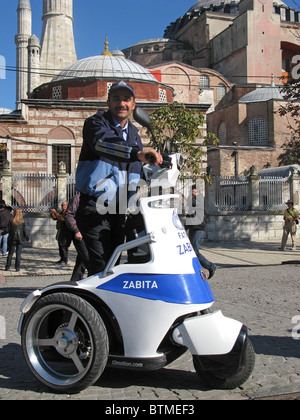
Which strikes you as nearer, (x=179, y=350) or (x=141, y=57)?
(x=179, y=350)

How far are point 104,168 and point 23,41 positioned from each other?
166ft

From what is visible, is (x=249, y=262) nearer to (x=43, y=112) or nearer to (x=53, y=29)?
(x=43, y=112)

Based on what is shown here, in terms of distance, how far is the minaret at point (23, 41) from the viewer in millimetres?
48281

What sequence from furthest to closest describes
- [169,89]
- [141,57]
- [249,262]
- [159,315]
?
1. [141,57]
2. [169,89]
3. [249,262]
4. [159,315]

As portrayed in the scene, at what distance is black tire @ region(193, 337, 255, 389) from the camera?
116 inches

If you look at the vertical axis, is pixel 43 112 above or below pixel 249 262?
above

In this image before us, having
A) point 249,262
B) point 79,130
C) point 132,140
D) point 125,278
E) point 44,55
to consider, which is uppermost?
point 44,55

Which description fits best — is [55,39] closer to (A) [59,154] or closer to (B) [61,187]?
(A) [59,154]

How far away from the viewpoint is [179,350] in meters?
3.02

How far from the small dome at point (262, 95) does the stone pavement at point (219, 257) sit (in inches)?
1129

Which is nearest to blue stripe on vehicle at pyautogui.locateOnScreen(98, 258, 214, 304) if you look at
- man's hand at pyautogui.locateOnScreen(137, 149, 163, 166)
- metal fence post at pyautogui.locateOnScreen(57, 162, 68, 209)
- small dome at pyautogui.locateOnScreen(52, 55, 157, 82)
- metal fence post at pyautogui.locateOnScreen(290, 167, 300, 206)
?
man's hand at pyautogui.locateOnScreen(137, 149, 163, 166)

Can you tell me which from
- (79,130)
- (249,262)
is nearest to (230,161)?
(79,130)

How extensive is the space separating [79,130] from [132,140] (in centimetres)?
2018

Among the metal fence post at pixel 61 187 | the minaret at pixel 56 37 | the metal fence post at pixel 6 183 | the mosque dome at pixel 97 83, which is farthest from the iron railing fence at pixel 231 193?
the minaret at pixel 56 37
